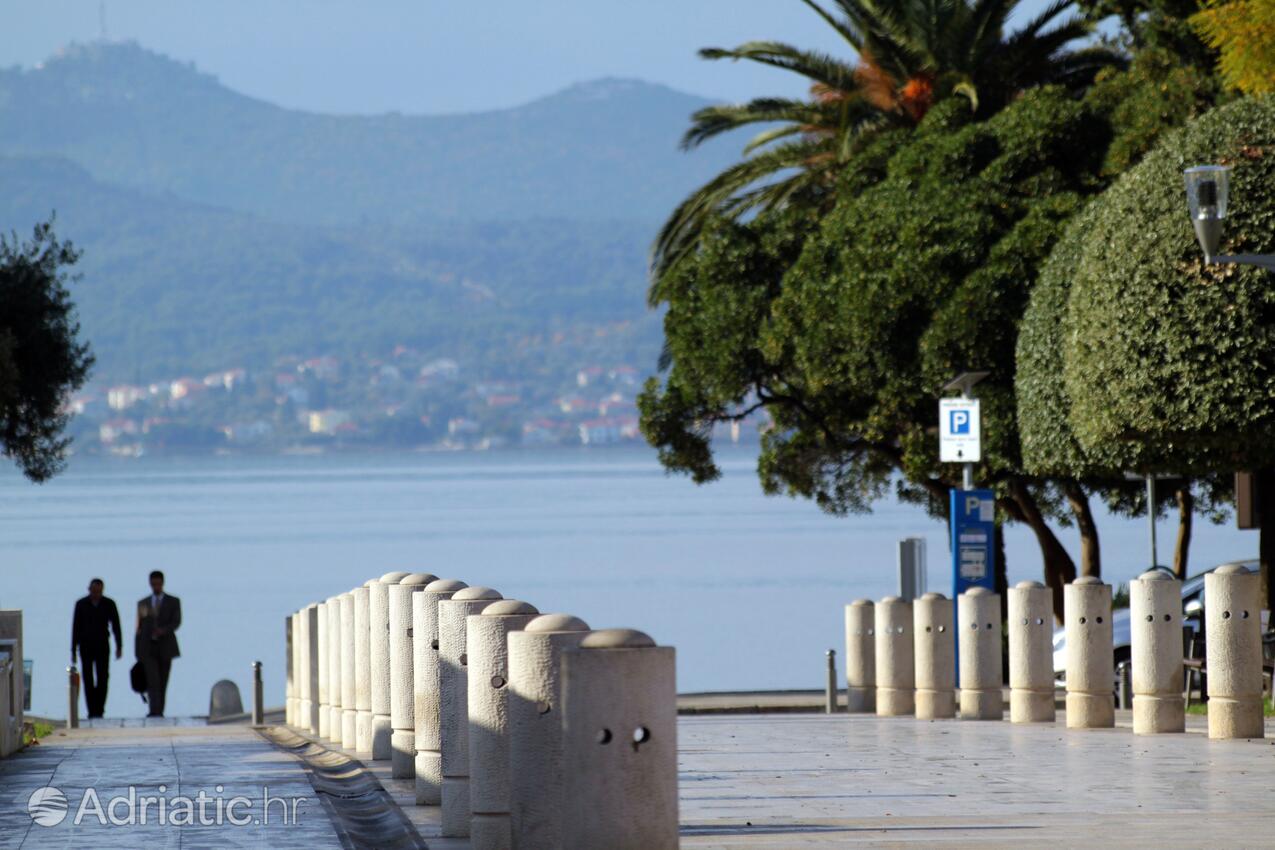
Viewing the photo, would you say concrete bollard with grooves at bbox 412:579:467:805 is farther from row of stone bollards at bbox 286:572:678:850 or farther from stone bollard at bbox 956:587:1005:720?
stone bollard at bbox 956:587:1005:720

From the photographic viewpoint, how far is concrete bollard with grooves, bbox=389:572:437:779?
12.1 m

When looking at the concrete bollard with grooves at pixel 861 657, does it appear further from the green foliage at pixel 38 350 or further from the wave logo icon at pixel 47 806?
the green foliage at pixel 38 350

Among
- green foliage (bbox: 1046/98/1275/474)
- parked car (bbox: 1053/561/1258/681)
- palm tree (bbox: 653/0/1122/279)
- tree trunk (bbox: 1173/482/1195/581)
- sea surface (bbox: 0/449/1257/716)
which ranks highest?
palm tree (bbox: 653/0/1122/279)

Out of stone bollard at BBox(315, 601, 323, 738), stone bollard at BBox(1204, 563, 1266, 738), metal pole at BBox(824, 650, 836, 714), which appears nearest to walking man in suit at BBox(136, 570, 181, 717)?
stone bollard at BBox(315, 601, 323, 738)

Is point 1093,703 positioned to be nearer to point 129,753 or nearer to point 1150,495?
point 129,753

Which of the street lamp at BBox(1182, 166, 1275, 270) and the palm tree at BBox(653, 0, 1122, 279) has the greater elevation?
the palm tree at BBox(653, 0, 1122, 279)

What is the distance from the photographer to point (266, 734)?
763 inches

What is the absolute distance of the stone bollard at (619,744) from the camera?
23.8 ft

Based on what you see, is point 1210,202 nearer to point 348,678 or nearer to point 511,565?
point 348,678

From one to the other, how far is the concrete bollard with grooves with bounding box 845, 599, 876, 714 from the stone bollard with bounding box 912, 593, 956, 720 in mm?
1683

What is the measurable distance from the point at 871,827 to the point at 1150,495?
60.5 ft

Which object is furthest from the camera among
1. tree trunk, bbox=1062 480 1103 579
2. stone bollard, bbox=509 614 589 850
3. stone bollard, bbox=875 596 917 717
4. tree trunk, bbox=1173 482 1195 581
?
tree trunk, bbox=1173 482 1195 581

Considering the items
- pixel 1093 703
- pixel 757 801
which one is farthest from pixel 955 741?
pixel 757 801

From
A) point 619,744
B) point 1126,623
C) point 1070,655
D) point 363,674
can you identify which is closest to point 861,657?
point 1070,655
